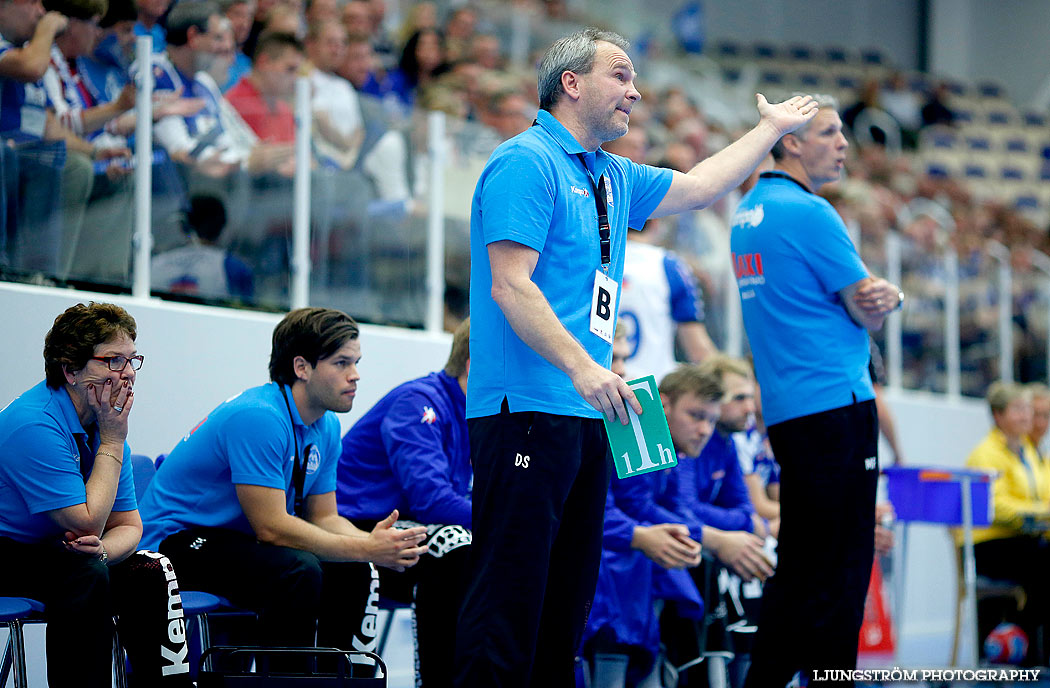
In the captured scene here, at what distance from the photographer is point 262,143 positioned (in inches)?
185

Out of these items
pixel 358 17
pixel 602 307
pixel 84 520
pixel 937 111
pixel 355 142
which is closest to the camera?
pixel 602 307

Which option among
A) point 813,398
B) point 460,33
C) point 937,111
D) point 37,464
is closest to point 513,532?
point 813,398

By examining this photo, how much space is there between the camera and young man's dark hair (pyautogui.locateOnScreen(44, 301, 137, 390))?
9.93 ft

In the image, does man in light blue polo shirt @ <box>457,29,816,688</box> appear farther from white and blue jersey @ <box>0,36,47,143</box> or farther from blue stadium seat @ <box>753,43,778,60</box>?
blue stadium seat @ <box>753,43,778,60</box>

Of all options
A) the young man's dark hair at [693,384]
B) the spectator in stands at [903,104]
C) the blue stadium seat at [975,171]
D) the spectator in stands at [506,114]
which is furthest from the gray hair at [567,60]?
the blue stadium seat at [975,171]

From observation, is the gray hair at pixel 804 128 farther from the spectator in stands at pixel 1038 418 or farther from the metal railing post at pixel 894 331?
the metal railing post at pixel 894 331

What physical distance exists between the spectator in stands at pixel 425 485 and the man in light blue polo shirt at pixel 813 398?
93 cm

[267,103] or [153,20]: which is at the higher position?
[153,20]

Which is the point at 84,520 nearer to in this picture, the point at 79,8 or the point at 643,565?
the point at 643,565

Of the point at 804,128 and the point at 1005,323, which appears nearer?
the point at 804,128

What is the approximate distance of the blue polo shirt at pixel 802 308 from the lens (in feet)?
10.7

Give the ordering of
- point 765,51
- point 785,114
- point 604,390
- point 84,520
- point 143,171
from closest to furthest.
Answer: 1. point 604,390
2. point 84,520
3. point 785,114
4. point 143,171
5. point 765,51

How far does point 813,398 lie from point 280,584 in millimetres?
1556

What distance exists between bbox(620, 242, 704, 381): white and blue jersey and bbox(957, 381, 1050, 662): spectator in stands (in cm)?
225
